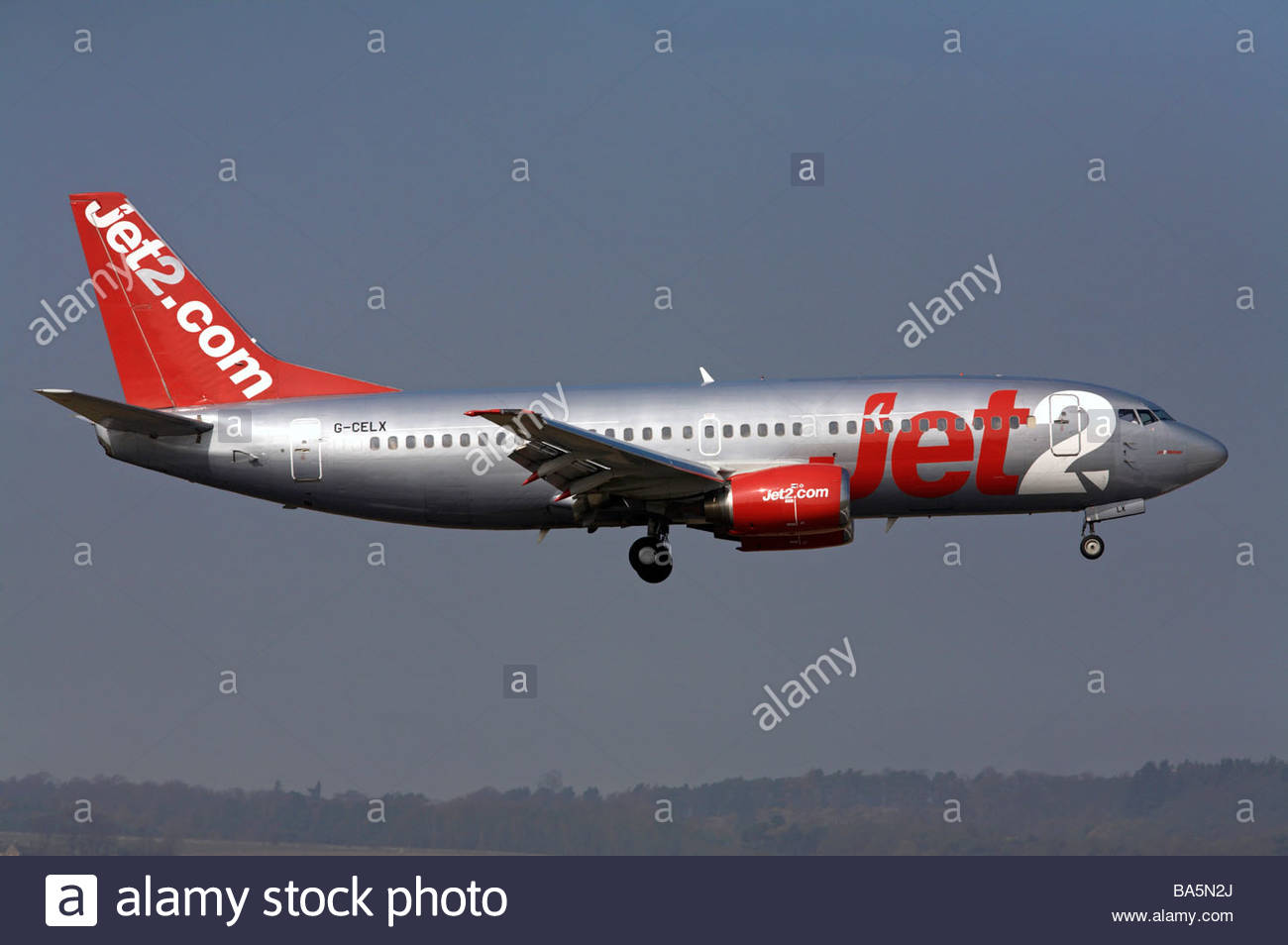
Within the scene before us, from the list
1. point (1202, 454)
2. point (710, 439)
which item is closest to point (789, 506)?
point (710, 439)

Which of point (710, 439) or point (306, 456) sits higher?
point (306, 456)

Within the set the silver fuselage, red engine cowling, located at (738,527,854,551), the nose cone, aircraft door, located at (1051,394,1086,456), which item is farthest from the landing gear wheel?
the nose cone

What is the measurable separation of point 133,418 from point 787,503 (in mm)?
17774

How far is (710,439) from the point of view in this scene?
4444 centimetres

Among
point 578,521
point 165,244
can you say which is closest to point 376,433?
point 578,521

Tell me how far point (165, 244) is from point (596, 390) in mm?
14677

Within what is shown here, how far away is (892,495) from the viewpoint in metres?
44.2

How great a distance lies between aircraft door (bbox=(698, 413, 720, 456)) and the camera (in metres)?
44.4

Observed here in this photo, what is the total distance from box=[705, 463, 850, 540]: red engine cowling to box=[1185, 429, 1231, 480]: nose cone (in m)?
9.77

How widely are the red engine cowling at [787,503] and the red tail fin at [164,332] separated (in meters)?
11.3

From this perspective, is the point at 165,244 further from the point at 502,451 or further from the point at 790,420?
the point at 790,420

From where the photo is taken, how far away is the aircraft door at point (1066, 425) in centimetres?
4434

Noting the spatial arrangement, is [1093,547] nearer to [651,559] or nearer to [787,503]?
[787,503]

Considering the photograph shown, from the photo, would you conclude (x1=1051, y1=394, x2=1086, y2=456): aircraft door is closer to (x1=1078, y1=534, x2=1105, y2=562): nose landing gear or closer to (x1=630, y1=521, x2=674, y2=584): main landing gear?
(x1=1078, y1=534, x2=1105, y2=562): nose landing gear
